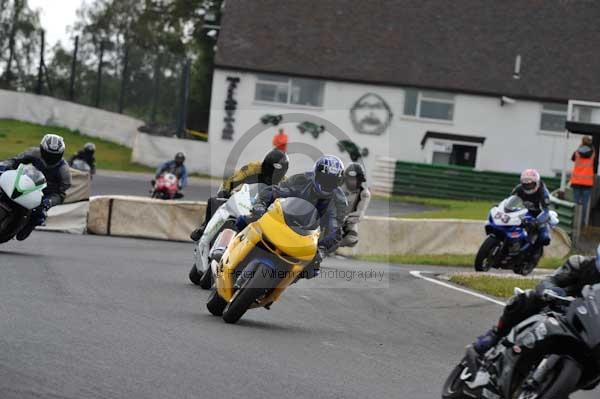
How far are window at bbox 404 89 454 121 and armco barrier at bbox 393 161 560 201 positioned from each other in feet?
20.7

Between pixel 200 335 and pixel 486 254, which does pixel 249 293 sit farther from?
pixel 486 254

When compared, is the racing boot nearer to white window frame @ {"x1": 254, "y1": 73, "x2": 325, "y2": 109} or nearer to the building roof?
the building roof

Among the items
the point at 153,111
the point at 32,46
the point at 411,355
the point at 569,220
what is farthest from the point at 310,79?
the point at 411,355

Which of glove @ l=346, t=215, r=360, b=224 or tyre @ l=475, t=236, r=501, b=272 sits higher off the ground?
glove @ l=346, t=215, r=360, b=224

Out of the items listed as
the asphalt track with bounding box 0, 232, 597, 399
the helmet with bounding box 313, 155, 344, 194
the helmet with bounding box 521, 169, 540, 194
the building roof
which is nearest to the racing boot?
the asphalt track with bounding box 0, 232, 597, 399

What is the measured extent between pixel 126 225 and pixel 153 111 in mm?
23558

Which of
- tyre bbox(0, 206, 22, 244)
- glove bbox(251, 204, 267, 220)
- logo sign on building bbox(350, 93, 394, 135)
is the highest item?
logo sign on building bbox(350, 93, 394, 135)

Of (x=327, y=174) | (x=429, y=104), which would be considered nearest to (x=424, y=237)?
(x=327, y=174)

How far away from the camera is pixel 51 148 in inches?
608

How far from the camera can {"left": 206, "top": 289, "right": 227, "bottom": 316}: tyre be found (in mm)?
11023

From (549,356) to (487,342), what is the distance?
26.8 inches

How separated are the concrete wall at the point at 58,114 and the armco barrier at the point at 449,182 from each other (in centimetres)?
1060

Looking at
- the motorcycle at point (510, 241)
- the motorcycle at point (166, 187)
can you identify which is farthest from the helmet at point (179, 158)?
the motorcycle at point (510, 241)

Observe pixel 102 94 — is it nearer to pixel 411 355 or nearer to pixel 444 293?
pixel 444 293
